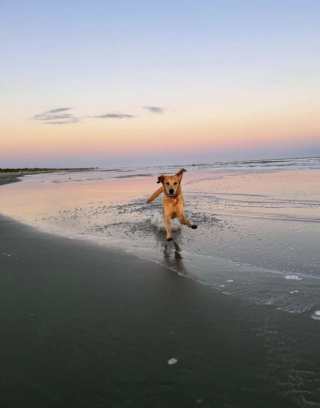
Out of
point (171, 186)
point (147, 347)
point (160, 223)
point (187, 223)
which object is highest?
point (171, 186)

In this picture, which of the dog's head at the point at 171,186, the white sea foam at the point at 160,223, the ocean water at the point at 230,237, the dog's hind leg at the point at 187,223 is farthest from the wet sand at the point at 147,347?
the white sea foam at the point at 160,223

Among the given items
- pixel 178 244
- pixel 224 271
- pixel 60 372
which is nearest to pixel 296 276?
pixel 224 271

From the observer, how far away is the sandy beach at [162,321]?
193cm

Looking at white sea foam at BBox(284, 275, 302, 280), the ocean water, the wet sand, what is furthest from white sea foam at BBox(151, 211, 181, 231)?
white sea foam at BBox(284, 275, 302, 280)

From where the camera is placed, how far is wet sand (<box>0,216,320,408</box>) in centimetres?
189

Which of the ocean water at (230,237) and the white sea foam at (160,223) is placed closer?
the ocean water at (230,237)

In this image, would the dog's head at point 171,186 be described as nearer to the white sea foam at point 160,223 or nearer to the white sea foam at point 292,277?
the white sea foam at point 160,223

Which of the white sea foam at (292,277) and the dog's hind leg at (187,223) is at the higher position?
the dog's hind leg at (187,223)

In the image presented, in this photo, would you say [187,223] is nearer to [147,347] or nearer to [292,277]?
[292,277]

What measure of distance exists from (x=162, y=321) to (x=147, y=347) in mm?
418

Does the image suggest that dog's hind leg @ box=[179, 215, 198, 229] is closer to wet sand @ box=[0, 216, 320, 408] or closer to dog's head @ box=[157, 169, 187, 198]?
dog's head @ box=[157, 169, 187, 198]

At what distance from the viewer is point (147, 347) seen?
7.78ft

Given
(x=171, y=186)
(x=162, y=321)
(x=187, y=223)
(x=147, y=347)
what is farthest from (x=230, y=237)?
(x=147, y=347)

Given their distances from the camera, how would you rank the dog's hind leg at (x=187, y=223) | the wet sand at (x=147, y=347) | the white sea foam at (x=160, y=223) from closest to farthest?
the wet sand at (x=147, y=347), the dog's hind leg at (x=187, y=223), the white sea foam at (x=160, y=223)
